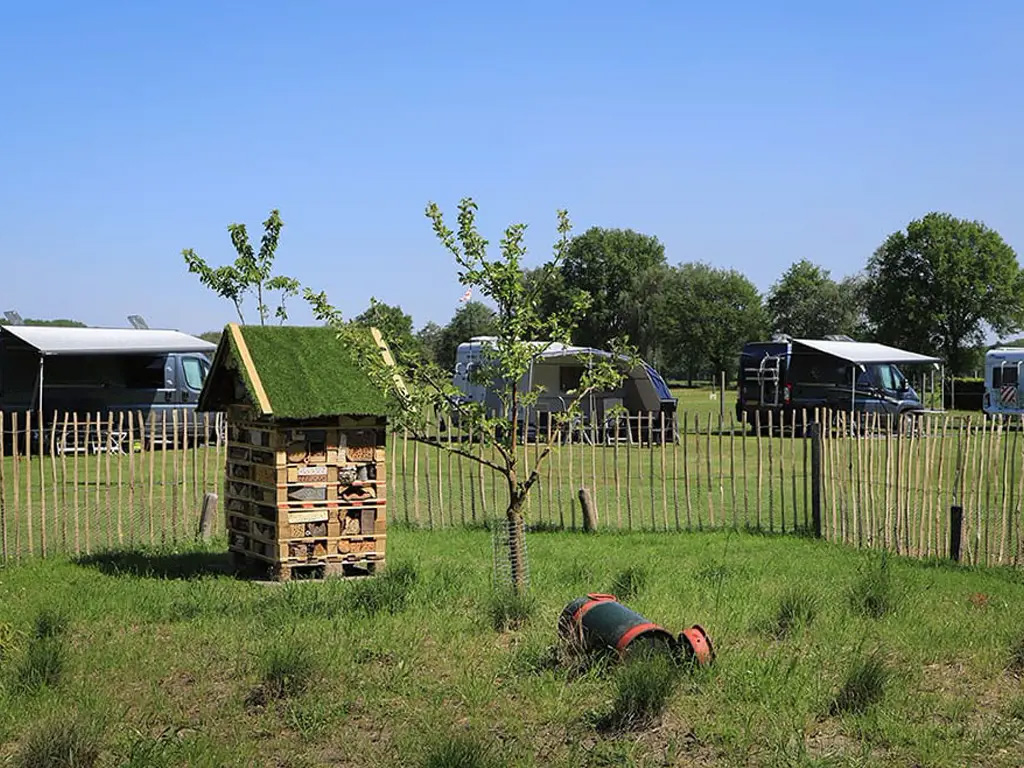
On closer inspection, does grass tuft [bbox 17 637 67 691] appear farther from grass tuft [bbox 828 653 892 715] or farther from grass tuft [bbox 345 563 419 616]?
grass tuft [bbox 828 653 892 715]

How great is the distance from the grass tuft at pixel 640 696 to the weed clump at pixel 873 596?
2590 millimetres

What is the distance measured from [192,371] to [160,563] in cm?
1474

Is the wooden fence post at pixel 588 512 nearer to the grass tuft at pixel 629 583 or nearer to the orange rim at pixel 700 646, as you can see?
the grass tuft at pixel 629 583

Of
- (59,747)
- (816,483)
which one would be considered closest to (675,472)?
(816,483)

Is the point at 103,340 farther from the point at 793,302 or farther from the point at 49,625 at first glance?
the point at 793,302

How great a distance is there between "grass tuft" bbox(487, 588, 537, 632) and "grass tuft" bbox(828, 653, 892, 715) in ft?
7.59

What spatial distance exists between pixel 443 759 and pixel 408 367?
4049mm

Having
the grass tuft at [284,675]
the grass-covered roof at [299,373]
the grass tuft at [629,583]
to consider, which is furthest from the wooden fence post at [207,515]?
the grass tuft at [284,675]

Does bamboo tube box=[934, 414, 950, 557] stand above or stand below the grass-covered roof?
below

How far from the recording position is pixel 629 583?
8758mm

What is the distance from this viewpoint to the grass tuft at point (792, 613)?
7453 millimetres

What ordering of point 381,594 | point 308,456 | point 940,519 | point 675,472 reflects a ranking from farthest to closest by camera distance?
point 675,472
point 940,519
point 308,456
point 381,594

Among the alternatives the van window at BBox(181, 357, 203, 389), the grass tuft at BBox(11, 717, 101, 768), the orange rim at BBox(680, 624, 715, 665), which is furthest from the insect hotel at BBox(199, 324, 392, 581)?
the van window at BBox(181, 357, 203, 389)

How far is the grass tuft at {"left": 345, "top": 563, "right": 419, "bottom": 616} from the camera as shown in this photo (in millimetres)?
8172
